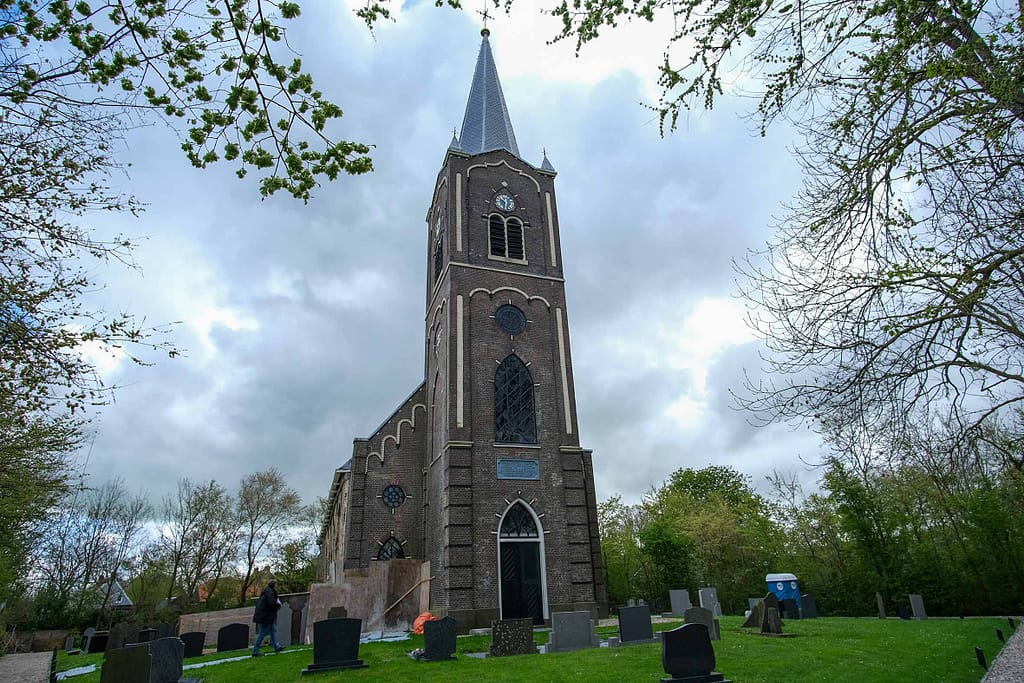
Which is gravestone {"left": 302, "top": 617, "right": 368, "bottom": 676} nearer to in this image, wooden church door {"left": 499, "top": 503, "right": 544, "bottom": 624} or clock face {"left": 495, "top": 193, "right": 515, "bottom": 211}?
wooden church door {"left": 499, "top": 503, "right": 544, "bottom": 624}

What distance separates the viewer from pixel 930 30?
17.3ft

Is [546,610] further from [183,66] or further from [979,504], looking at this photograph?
[183,66]

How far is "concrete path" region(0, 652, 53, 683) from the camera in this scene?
1401 centimetres

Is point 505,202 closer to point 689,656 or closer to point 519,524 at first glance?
point 519,524

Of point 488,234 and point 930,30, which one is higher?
point 488,234

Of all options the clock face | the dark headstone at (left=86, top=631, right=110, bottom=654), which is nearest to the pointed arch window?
the clock face

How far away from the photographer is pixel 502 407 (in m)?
21.5

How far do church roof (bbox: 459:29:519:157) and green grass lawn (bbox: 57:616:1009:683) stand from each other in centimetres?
2028

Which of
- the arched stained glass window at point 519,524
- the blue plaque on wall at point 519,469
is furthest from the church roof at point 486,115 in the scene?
the arched stained glass window at point 519,524

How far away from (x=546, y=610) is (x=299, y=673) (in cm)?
969

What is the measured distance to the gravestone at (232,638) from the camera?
16203mm

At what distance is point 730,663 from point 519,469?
10.7 metres

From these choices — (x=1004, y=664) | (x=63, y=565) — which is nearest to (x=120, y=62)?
(x=1004, y=664)

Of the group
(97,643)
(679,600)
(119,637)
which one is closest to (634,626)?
(679,600)
